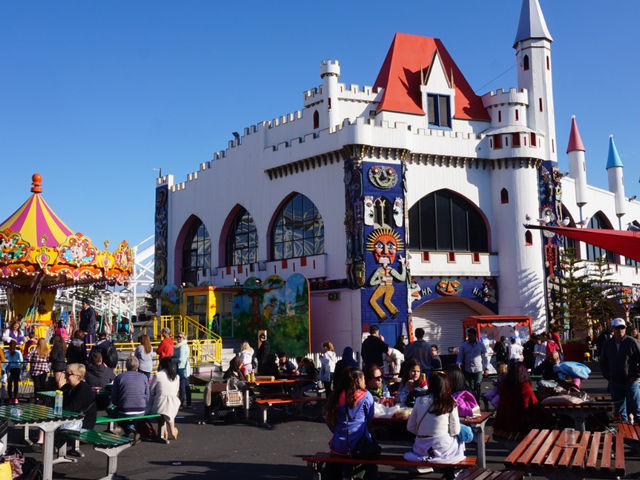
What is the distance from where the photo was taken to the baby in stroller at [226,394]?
1320cm

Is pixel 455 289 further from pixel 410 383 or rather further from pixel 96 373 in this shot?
pixel 410 383

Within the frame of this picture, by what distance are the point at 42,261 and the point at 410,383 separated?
16.4m

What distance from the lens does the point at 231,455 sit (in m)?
10.0

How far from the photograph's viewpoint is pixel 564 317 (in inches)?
1189

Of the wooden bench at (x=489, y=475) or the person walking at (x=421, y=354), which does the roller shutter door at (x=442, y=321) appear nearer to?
the person walking at (x=421, y=354)

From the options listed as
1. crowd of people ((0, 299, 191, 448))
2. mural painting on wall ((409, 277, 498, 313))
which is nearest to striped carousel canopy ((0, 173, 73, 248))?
crowd of people ((0, 299, 191, 448))

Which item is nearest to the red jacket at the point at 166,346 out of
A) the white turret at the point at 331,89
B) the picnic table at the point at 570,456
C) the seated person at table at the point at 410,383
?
the seated person at table at the point at 410,383

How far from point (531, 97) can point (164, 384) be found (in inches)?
1046

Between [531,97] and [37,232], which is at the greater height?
[531,97]

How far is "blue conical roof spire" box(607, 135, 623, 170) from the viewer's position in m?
42.0

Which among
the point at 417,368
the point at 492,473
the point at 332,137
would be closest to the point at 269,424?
the point at 417,368

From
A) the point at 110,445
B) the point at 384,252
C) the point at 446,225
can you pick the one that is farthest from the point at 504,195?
the point at 110,445

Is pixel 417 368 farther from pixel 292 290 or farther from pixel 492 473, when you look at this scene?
pixel 292 290

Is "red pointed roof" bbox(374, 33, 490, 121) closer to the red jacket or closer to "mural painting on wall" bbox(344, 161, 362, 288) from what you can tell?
"mural painting on wall" bbox(344, 161, 362, 288)
